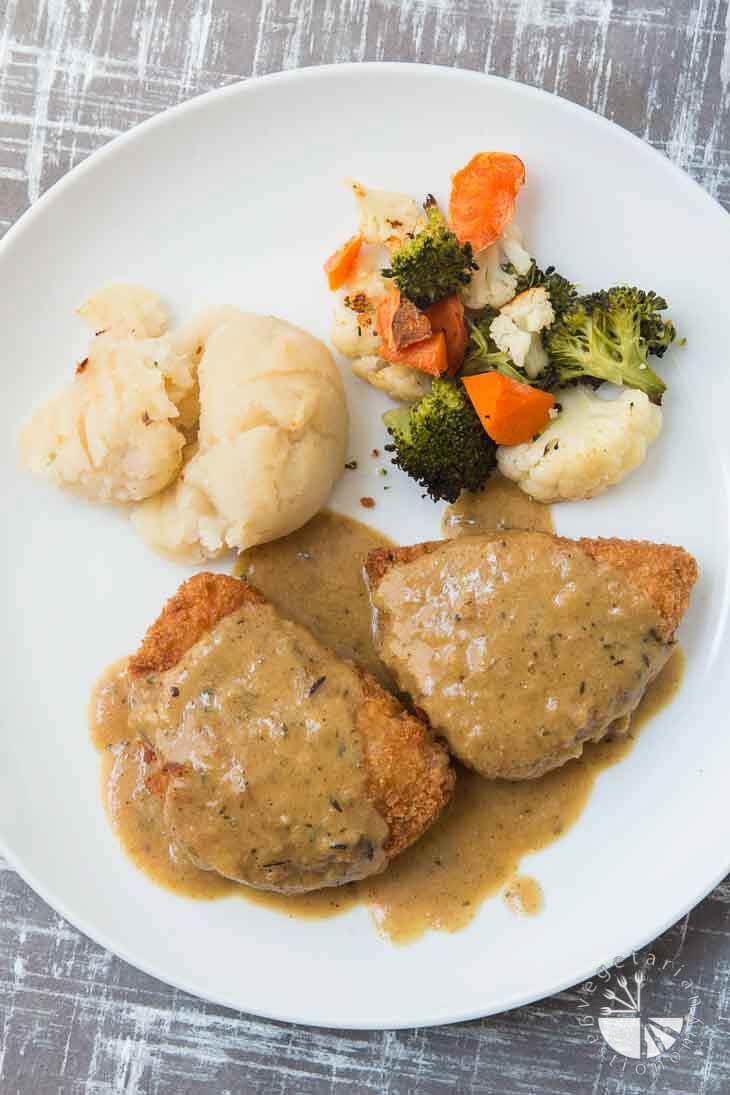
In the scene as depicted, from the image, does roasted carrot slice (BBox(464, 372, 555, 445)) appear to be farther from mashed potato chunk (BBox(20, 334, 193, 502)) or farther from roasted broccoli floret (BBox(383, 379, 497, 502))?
mashed potato chunk (BBox(20, 334, 193, 502))

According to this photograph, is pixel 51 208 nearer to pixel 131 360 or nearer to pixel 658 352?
pixel 131 360

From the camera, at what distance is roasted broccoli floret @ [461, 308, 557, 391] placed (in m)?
3.71

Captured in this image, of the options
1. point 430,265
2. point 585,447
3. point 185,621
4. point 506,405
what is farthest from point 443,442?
point 185,621

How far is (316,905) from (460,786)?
74 centimetres

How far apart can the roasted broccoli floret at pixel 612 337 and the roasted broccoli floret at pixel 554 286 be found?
0.10 ft

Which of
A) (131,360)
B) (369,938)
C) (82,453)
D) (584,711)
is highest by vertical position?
(131,360)

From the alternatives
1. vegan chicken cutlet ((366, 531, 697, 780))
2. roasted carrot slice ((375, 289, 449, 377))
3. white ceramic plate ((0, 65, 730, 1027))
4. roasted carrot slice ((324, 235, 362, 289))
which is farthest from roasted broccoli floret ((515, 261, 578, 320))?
vegan chicken cutlet ((366, 531, 697, 780))

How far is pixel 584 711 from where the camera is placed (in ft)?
11.5

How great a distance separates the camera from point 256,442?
140 inches

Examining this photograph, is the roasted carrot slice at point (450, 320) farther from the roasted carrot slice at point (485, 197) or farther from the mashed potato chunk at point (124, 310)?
the mashed potato chunk at point (124, 310)

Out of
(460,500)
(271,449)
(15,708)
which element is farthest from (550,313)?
(15,708)

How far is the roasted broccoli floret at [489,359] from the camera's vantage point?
12.2 ft

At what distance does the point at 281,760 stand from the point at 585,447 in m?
1.63
